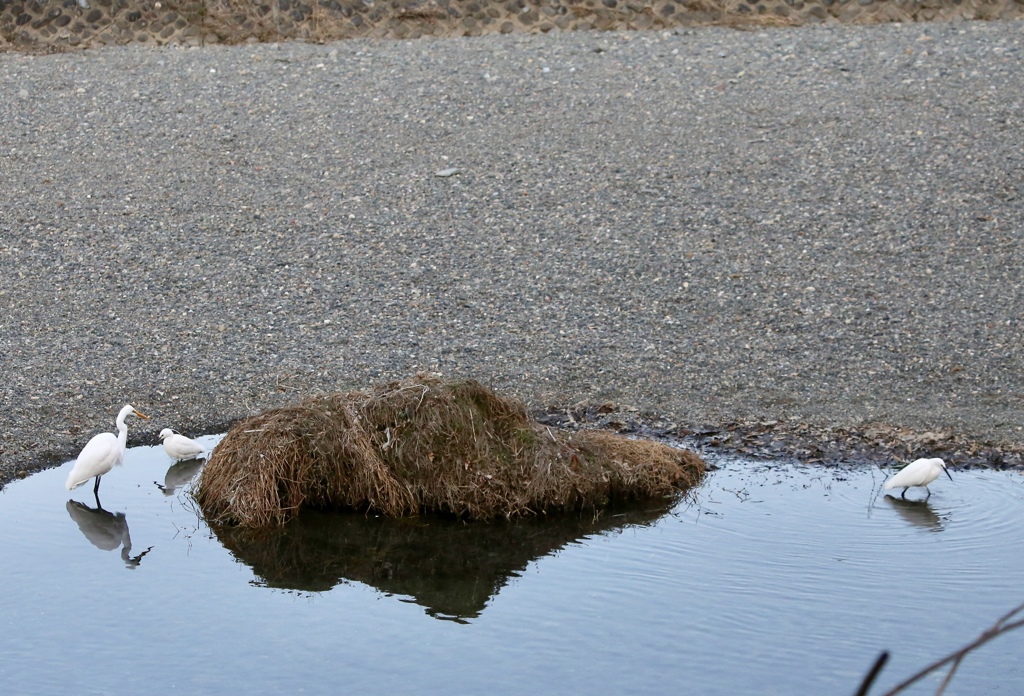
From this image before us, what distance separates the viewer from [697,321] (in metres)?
11.4

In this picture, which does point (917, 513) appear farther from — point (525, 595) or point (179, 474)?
point (179, 474)

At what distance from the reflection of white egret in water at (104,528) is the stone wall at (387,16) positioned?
40.1ft

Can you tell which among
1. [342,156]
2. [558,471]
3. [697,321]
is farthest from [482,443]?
[342,156]

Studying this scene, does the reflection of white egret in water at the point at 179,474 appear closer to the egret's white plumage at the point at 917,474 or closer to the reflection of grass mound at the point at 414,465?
the reflection of grass mound at the point at 414,465

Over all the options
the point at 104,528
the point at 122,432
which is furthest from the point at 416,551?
the point at 122,432

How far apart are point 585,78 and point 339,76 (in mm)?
3569

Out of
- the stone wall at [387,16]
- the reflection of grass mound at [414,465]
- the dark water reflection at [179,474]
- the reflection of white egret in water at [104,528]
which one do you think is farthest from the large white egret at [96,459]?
the stone wall at [387,16]

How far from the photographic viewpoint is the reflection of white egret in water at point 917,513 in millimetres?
7520

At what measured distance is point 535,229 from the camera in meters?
13.3

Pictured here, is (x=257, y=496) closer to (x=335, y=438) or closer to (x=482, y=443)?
(x=335, y=438)

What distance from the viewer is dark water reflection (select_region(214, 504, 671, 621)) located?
267 inches

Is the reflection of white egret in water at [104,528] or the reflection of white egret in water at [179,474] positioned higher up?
the reflection of white egret in water at [179,474]

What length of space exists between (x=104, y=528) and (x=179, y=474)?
3.63 feet

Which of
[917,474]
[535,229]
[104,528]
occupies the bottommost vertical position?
[104,528]
